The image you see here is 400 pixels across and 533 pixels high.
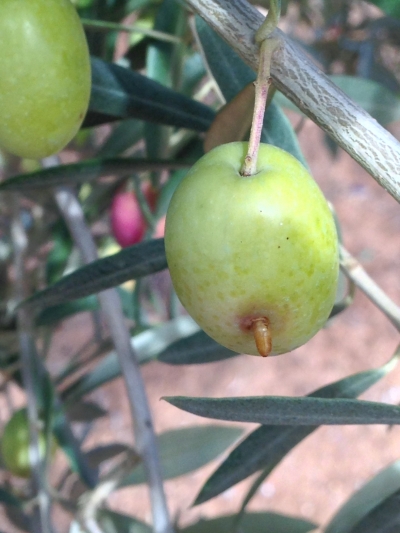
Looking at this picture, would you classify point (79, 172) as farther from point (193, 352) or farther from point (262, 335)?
point (262, 335)

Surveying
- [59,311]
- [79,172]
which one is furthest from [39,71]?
[59,311]

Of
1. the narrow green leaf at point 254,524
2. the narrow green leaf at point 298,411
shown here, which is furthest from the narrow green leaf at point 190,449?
the narrow green leaf at point 298,411

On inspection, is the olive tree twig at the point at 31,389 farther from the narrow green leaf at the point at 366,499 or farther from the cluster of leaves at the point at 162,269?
the narrow green leaf at the point at 366,499

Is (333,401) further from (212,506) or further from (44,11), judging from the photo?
(212,506)

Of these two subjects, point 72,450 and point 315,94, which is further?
point 72,450

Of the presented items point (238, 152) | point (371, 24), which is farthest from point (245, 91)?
point (371, 24)

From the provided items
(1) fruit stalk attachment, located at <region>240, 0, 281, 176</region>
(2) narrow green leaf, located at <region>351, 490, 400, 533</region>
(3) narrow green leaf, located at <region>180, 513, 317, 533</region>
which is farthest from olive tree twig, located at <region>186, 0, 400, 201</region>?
(3) narrow green leaf, located at <region>180, 513, 317, 533</region>
